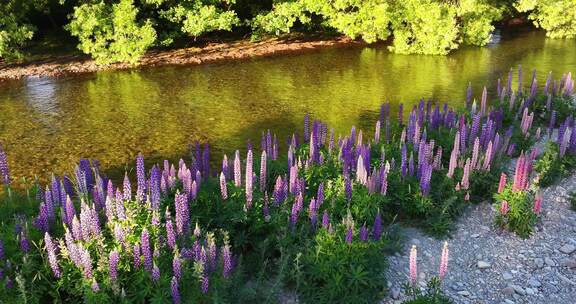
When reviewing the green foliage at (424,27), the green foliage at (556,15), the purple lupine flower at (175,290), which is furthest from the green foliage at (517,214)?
the green foliage at (556,15)

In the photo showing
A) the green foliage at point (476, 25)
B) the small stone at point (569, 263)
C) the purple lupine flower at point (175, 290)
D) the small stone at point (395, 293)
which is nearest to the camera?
the purple lupine flower at point (175, 290)

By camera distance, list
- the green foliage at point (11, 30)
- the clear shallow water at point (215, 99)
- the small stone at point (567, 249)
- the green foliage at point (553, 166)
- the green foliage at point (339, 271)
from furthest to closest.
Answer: the green foliage at point (11, 30) → the clear shallow water at point (215, 99) → the green foliage at point (553, 166) → the small stone at point (567, 249) → the green foliage at point (339, 271)

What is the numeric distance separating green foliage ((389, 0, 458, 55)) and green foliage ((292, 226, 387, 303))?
21877 millimetres

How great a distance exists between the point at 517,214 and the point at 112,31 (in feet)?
65.9

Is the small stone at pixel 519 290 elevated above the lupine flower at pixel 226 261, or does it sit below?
below

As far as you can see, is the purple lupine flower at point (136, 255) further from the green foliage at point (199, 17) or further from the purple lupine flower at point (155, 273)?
the green foliage at point (199, 17)

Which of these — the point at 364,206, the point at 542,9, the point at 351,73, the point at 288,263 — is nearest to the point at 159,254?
the point at 288,263

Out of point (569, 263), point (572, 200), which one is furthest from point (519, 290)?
point (572, 200)

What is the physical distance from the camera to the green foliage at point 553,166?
Result: 1031 cm

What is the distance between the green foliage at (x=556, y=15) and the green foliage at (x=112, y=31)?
2371 cm

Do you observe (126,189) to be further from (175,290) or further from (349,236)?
(349,236)

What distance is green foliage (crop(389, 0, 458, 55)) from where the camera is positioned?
26.4 metres

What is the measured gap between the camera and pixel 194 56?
85.5ft

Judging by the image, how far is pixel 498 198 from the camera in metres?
8.78
